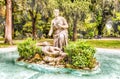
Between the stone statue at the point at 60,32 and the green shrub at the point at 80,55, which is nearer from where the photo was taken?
the green shrub at the point at 80,55

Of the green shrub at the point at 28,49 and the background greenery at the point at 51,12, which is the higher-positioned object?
the background greenery at the point at 51,12

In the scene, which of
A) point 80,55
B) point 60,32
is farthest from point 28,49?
point 80,55

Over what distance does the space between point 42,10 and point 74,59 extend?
17119 millimetres

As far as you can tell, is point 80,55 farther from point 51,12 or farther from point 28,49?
point 51,12

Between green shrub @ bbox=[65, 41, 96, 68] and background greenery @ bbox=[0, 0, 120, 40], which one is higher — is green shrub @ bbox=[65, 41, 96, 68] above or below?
below

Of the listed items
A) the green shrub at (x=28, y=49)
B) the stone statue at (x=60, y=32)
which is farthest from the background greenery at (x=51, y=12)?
the stone statue at (x=60, y=32)

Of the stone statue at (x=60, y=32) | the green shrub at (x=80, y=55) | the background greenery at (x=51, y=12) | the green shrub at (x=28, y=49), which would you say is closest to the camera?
the green shrub at (x=80, y=55)

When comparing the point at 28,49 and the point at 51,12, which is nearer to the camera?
the point at 28,49

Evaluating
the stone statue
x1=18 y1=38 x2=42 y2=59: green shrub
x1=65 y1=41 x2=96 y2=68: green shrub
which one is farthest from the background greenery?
x1=65 y1=41 x2=96 y2=68: green shrub

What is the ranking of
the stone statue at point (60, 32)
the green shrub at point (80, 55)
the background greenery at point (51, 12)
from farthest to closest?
1. the background greenery at point (51, 12)
2. the stone statue at point (60, 32)
3. the green shrub at point (80, 55)

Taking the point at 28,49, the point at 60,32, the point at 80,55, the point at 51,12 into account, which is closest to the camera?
the point at 80,55

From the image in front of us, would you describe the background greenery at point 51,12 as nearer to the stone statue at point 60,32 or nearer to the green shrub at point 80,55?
the stone statue at point 60,32

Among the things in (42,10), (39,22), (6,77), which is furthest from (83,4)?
(6,77)

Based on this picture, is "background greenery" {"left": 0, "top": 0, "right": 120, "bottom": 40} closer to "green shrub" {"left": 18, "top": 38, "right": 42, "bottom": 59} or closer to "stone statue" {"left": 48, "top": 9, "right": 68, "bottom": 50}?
"green shrub" {"left": 18, "top": 38, "right": 42, "bottom": 59}
